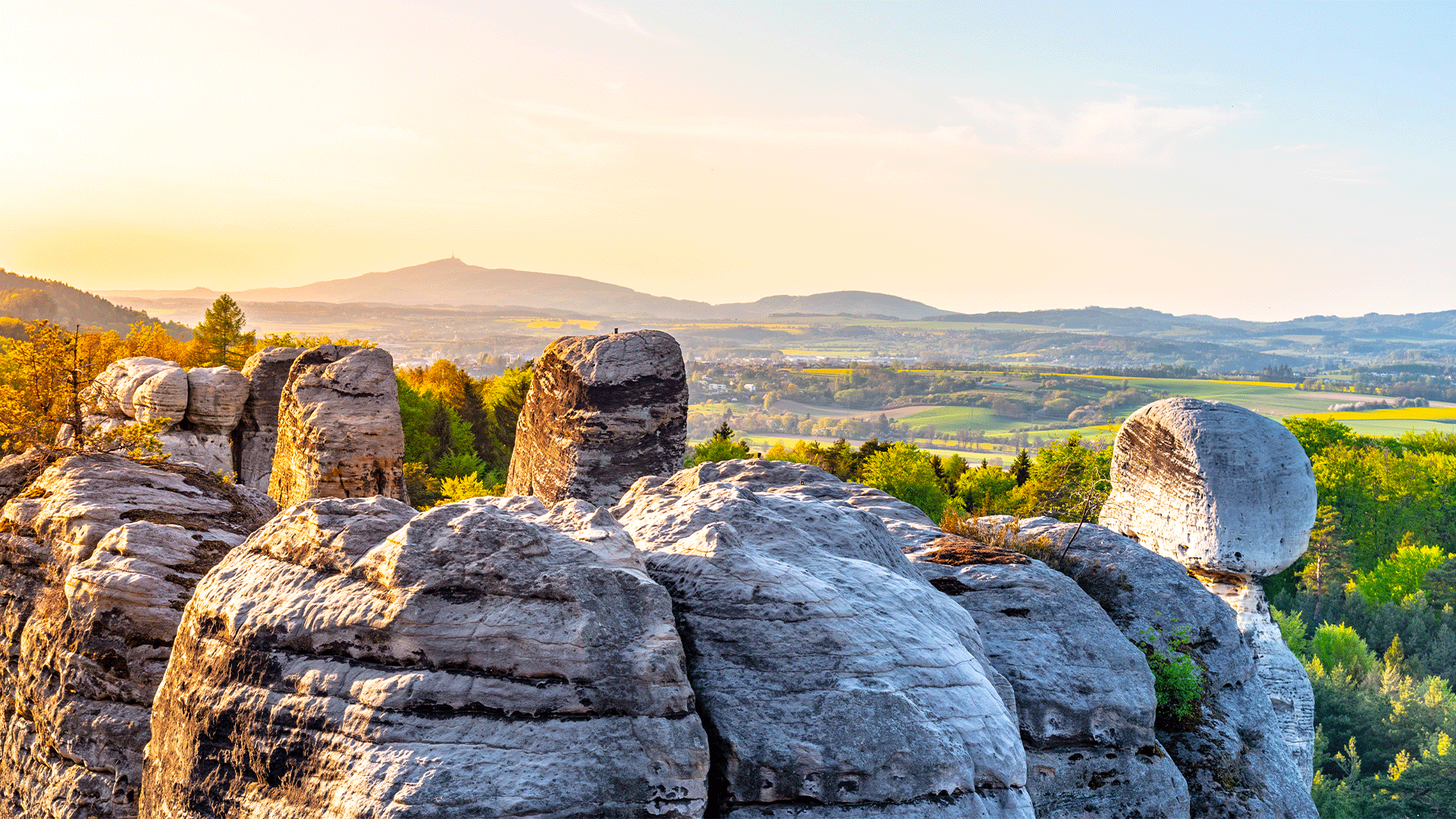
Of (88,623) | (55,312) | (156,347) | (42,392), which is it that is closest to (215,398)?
(42,392)

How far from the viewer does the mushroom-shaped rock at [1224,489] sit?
652 inches

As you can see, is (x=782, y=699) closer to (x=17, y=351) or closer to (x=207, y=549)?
(x=207, y=549)

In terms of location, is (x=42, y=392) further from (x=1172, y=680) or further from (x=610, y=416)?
(x=1172, y=680)

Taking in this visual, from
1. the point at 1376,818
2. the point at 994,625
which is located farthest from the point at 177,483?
the point at 1376,818

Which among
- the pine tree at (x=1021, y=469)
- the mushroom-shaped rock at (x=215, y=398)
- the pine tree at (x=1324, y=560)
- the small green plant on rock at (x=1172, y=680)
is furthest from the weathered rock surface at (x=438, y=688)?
the pine tree at (x=1324, y=560)

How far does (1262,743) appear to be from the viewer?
11.2m

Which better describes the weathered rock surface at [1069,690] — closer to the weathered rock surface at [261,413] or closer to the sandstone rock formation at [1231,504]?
the sandstone rock formation at [1231,504]

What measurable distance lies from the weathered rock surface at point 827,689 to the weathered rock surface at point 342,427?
14752 mm

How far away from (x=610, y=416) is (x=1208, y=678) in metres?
11.7

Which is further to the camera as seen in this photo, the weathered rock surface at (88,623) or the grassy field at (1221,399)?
the grassy field at (1221,399)

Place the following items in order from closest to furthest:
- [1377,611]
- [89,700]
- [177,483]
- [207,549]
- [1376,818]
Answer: [89,700]
[207,549]
[177,483]
[1376,818]
[1377,611]

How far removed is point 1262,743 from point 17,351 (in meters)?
18.4

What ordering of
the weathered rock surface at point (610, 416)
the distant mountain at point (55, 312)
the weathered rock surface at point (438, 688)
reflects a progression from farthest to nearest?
the distant mountain at point (55, 312), the weathered rock surface at point (610, 416), the weathered rock surface at point (438, 688)

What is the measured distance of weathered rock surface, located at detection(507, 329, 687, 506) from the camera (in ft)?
58.8
